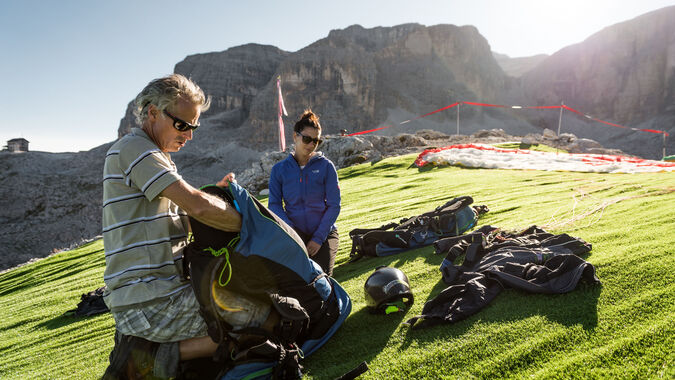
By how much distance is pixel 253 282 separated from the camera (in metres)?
2.10

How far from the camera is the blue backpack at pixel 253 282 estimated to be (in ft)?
6.49

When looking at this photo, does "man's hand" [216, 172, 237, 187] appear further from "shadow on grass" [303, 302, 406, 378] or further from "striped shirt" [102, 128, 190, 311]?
"shadow on grass" [303, 302, 406, 378]

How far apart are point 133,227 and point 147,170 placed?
350 mm

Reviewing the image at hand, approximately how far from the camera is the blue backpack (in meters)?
1.98

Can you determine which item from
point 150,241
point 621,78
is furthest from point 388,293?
point 621,78

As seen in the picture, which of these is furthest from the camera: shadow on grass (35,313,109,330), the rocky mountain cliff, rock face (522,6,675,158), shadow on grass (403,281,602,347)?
rock face (522,6,675,158)

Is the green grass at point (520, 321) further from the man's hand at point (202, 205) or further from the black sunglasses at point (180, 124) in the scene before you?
the black sunglasses at point (180, 124)

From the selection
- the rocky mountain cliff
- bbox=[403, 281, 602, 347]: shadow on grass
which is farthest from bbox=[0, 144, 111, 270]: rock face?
bbox=[403, 281, 602, 347]: shadow on grass

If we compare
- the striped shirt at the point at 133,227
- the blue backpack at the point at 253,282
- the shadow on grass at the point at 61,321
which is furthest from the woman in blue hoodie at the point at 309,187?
the shadow on grass at the point at 61,321

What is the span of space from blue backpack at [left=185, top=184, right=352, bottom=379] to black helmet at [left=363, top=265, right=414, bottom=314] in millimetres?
575

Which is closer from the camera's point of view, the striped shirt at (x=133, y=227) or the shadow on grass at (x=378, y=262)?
the striped shirt at (x=133, y=227)

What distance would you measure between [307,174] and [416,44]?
257 ft

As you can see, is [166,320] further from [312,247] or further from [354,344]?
[312,247]

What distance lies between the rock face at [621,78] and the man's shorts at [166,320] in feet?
210
